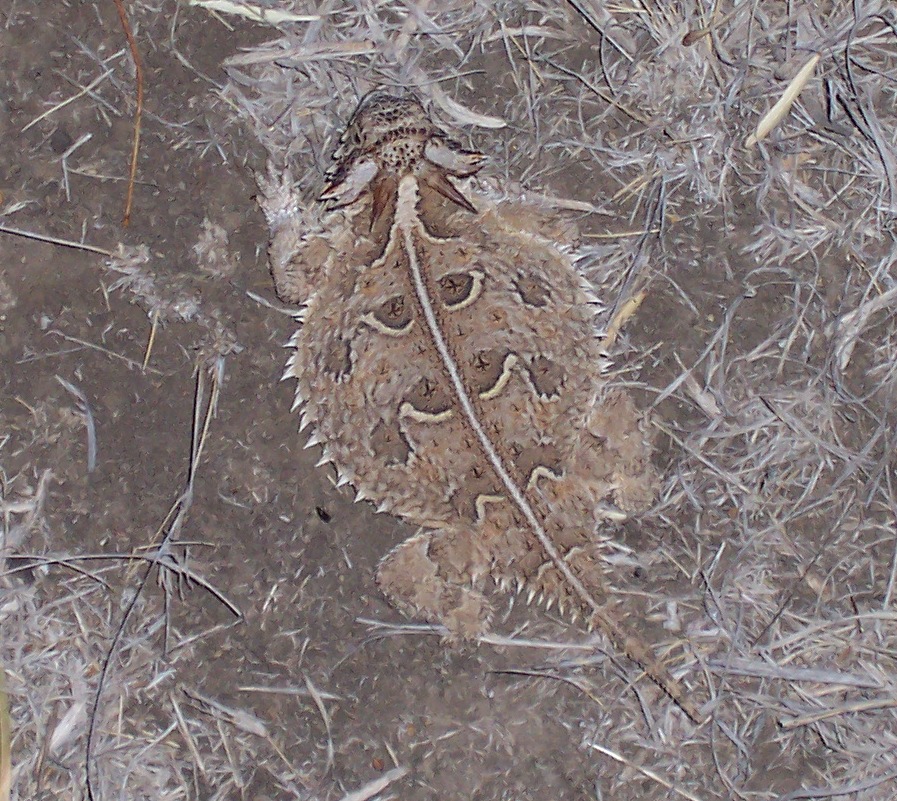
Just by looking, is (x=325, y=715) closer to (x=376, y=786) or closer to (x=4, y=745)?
(x=376, y=786)

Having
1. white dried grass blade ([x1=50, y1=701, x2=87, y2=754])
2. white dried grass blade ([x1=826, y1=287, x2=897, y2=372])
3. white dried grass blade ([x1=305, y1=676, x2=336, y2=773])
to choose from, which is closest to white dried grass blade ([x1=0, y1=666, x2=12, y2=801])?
white dried grass blade ([x1=50, y1=701, x2=87, y2=754])

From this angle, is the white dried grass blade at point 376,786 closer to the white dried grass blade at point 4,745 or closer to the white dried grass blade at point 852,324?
the white dried grass blade at point 4,745

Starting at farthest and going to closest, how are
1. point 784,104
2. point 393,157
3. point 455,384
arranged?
1. point 784,104
2. point 393,157
3. point 455,384

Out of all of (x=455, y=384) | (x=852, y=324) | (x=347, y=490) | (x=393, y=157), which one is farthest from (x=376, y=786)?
(x=852, y=324)

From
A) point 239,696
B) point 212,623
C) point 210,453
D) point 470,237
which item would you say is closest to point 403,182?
point 470,237

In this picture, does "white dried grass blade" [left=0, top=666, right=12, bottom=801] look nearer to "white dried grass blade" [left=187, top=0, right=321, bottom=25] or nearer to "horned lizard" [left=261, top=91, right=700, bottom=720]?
"horned lizard" [left=261, top=91, right=700, bottom=720]

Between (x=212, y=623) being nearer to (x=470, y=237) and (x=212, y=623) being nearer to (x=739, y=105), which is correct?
(x=470, y=237)
